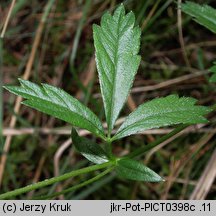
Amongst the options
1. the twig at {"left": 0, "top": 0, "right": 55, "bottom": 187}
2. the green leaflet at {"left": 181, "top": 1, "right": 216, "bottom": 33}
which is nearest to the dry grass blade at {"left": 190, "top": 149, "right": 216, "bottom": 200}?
the green leaflet at {"left": 181, "top": 1, "right": 216, "bottom": 33}

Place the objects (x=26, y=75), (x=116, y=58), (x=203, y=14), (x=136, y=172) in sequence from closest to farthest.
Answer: (x=136, y=172) < (x=116, y=58) < (x=203, y=14) < (x=26, y=75)

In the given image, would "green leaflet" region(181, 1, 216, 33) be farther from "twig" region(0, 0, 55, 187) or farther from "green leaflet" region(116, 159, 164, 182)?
"twig" region(0, 0, 55, 187)

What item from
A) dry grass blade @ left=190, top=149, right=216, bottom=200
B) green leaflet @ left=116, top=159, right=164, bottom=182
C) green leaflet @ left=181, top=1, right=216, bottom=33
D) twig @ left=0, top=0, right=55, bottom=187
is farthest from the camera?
twig @ left=0, top=0, right=55, bottom=187

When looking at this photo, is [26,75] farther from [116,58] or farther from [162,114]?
[162,114]

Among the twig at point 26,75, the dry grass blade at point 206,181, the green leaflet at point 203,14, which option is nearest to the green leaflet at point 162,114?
the green leaflet at point 203,14

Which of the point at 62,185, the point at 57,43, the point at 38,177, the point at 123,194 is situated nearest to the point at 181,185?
the point at 123,194

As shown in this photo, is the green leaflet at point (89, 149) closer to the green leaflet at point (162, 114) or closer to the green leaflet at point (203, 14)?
the green leaflet at point (162, 114)

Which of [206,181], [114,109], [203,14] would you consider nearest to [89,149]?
[114,109]

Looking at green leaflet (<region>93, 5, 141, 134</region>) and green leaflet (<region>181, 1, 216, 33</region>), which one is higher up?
green leaflet (<region>181, 1, 216, 33</region>)
